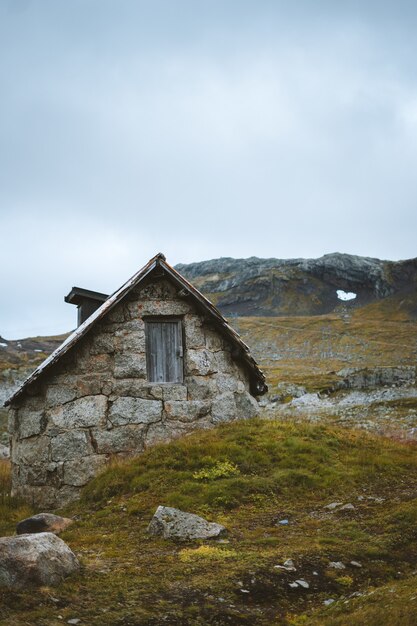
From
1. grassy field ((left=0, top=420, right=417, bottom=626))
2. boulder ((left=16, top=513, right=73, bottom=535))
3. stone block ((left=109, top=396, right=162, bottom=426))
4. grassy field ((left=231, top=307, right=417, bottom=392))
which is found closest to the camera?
grassy field ((left=0, top=420, right=417, bottom=626))

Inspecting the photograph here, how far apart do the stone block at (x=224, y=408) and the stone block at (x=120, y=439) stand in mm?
1800

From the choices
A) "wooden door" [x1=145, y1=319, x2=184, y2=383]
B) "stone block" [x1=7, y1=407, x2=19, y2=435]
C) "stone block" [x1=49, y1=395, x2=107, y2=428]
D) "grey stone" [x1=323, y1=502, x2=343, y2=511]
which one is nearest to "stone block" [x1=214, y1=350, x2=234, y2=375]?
"wooden door" [x1=145, y1=319, x2=184, y2=383]

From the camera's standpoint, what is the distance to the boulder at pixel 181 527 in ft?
27.2

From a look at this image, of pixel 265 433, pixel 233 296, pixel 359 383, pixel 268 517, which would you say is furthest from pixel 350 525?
pixel 233 296

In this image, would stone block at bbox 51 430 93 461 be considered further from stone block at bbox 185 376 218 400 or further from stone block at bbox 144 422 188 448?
stone block at bbox 185 376 218 400

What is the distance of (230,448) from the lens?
12.2 meters

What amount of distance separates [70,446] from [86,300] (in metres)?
5.04

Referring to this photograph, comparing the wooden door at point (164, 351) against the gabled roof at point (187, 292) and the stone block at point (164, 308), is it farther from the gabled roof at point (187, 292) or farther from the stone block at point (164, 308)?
the gabled roof at point (187, 292)

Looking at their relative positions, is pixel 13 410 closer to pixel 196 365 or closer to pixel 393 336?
pixel 196 365

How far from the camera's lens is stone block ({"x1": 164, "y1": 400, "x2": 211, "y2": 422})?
13930 millimetres

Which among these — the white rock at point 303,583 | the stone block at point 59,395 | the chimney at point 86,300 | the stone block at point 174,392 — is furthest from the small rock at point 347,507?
the chimney at point 86,300

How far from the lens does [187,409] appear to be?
14055 millimetres

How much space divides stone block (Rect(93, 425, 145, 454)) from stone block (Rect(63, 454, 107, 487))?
0.28 metres

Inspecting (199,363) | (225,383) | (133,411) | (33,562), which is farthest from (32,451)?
(33,562)
